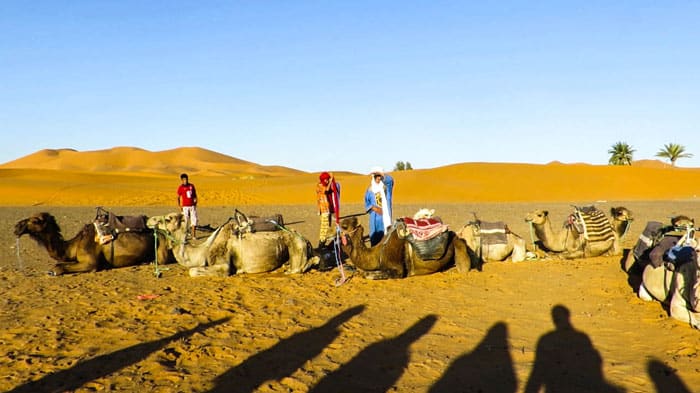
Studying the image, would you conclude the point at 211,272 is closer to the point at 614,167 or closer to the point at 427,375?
the point at 427,375

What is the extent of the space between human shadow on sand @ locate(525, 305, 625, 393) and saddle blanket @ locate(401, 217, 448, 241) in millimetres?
2708

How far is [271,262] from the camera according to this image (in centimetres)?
873

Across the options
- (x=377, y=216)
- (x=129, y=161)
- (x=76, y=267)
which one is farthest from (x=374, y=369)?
(x=129, y=161)

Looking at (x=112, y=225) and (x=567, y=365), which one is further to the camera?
(x=112, y=225)

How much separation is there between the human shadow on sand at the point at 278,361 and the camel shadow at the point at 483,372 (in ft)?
4.36

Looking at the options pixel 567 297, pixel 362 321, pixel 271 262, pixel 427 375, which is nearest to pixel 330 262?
pixel 271 262

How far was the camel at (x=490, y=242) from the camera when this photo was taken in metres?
9.31

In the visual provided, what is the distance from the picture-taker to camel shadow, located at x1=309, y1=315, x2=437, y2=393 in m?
4.48

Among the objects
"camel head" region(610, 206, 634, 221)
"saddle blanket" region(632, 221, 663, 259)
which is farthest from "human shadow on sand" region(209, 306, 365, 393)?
"camel head" region(610, 206, 634, 221)

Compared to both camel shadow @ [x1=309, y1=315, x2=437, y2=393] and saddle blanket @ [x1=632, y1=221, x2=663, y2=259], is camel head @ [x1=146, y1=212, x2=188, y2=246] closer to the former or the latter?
camel shadow @ [x1=309, y1=315, x2=437, y2=393]

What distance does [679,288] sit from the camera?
5949mm

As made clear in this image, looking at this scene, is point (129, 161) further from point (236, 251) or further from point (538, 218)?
point (538, 218)

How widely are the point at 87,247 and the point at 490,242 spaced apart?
6.93 m

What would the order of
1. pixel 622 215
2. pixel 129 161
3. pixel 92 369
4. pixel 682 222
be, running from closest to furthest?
pixel 92 369 → pixel 682 222 → pixel 622 215 → pixel 129 161
